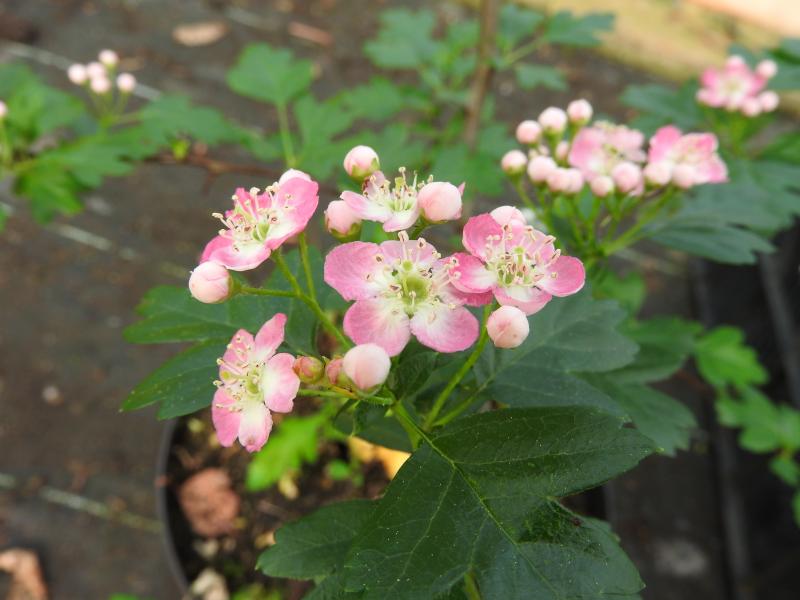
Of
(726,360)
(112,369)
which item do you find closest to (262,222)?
(726,360)

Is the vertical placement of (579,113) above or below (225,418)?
above

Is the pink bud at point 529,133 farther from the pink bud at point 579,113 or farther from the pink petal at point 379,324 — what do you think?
the pink petal at point 379,324

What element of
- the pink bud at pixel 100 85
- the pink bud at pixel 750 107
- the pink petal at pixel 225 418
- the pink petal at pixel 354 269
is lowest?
the pink bud at pixel 100 85

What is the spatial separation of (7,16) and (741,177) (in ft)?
8.60

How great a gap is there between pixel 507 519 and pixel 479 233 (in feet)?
0.91

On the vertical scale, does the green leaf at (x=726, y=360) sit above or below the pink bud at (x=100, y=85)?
below

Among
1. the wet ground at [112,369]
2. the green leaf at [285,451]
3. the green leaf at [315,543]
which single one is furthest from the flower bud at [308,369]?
the wet ground at [112,369]

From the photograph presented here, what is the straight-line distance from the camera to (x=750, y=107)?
1.33 meters

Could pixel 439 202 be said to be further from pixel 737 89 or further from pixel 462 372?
pixel 737 89

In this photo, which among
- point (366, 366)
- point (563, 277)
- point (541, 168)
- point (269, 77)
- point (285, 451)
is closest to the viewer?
point (366, 366)

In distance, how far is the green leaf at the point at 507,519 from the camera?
0.61 meters

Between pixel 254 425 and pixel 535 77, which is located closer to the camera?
pixel 254 425

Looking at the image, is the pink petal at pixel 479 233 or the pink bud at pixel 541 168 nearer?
the pink petal at pixel 479 233

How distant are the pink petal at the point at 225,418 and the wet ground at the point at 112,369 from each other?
0.99 metres
